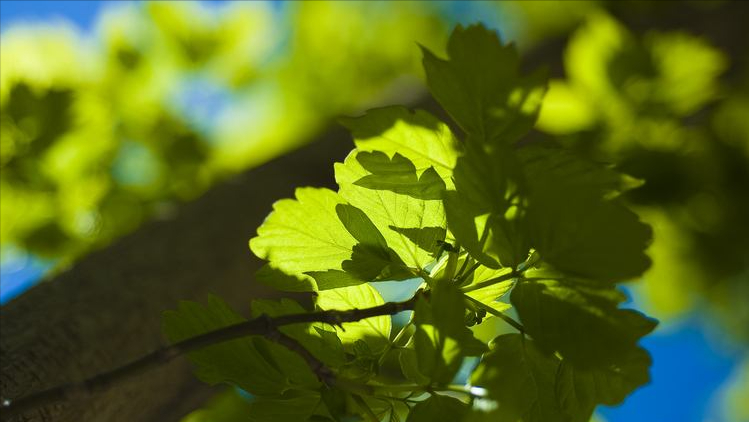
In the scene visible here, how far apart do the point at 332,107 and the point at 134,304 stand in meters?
1.48

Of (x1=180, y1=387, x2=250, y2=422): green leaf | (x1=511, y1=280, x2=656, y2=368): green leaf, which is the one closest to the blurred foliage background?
(x1=180, y1=387, x2=250, y2=422): green leaf

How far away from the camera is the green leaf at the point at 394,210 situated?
0.46 metres

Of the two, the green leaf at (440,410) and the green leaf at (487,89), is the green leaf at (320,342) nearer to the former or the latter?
the green leaf at (440,410)

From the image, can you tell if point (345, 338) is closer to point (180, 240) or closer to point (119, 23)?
point (180, 240)

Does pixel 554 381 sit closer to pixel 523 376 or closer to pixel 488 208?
pixel 523 376

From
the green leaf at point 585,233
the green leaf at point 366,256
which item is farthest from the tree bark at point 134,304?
the green leaf at point 585,233

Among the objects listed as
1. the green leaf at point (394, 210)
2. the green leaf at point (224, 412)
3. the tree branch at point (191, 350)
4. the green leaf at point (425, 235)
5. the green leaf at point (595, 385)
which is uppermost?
the green leaf at point (394, 210)

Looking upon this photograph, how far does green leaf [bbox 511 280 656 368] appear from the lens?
0.38 m

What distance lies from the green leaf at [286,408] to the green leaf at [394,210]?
0.12 meters

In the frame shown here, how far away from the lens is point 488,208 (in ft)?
1.34

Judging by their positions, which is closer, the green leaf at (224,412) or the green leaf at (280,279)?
the green leaf at (280,279)

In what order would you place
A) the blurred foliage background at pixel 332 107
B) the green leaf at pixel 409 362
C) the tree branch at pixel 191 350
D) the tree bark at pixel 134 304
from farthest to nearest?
the blurred foliage background at pixel 332 107 < the tree bark at pixel 134 304 < the green leaf at pixel 409 362 < the tree branch at pixel 191 350

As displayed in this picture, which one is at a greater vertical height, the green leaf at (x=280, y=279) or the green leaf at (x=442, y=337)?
the green leaf at (x=280, y=279)

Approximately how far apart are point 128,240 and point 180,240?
0.08 meters
